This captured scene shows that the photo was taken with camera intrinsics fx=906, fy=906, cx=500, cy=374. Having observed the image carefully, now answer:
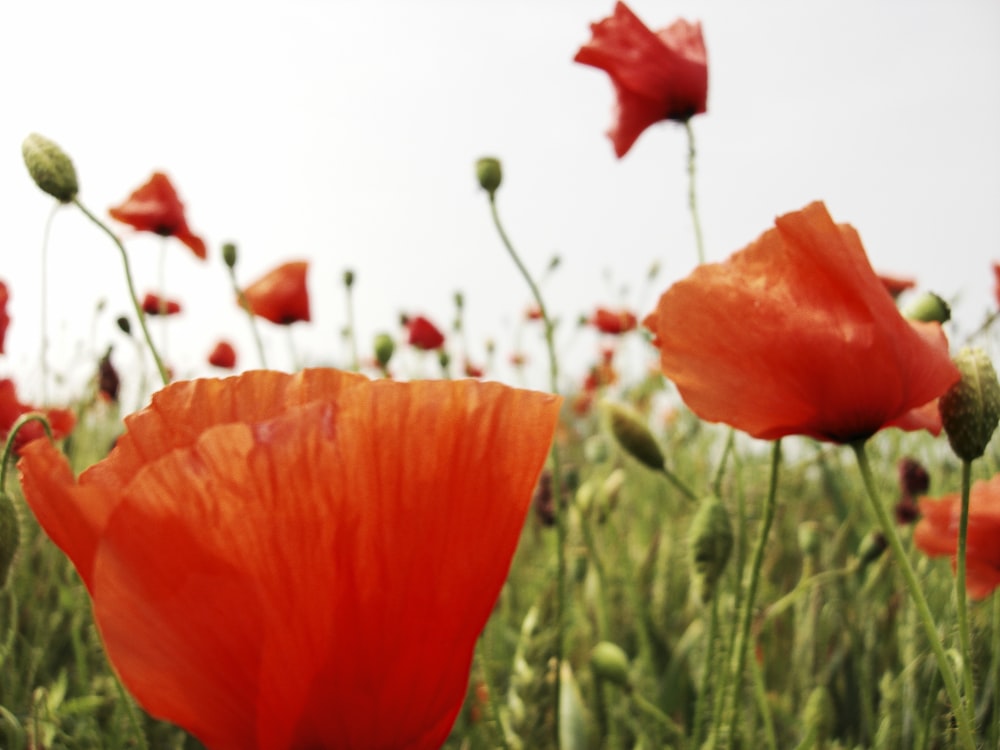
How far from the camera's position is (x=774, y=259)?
1.97ft

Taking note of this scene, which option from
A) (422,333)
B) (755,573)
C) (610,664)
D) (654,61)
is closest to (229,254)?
(654,61)

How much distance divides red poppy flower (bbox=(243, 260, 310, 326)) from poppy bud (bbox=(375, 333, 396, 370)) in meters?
0.44

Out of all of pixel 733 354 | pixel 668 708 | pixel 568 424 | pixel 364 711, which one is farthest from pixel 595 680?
pixel 568 424

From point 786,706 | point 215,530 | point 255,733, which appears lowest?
point 786,706

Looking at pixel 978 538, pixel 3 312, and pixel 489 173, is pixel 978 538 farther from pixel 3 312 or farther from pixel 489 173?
pixel 3 312

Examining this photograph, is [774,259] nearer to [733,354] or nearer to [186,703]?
[733,354]

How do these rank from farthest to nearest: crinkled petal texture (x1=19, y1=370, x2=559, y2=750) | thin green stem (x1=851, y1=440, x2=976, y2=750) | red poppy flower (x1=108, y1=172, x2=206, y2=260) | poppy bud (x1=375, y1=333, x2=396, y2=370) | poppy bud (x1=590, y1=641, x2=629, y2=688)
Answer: red poppy flower (x1=108, y1=172, x2=206, y2=260), poppy bud (x1=375, y1=333, x2=396, y2=370), poppy bud (x1=590, y1=641, x2=629, y2=688), thin green stem (x1=851, y1=440, x2=976, y2=750), crinkled petal texture (x1=19, y1=370, x2=559, y2=750)

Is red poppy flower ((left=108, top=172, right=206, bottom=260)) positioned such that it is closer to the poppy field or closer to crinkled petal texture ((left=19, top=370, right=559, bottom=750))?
the poppy field

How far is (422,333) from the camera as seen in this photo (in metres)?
2.61

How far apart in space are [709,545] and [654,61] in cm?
61

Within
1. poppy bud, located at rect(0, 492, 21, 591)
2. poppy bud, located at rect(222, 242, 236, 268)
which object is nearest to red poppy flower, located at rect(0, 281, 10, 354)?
poppy bud, located at rect(222, 242, 236, 268)

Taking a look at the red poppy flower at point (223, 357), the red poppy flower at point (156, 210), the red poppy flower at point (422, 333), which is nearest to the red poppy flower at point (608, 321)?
the red poppy flower at point (422, 333)

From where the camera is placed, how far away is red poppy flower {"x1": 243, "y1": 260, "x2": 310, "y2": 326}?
1.88 meters

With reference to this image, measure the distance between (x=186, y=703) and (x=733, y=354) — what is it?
39 cm
